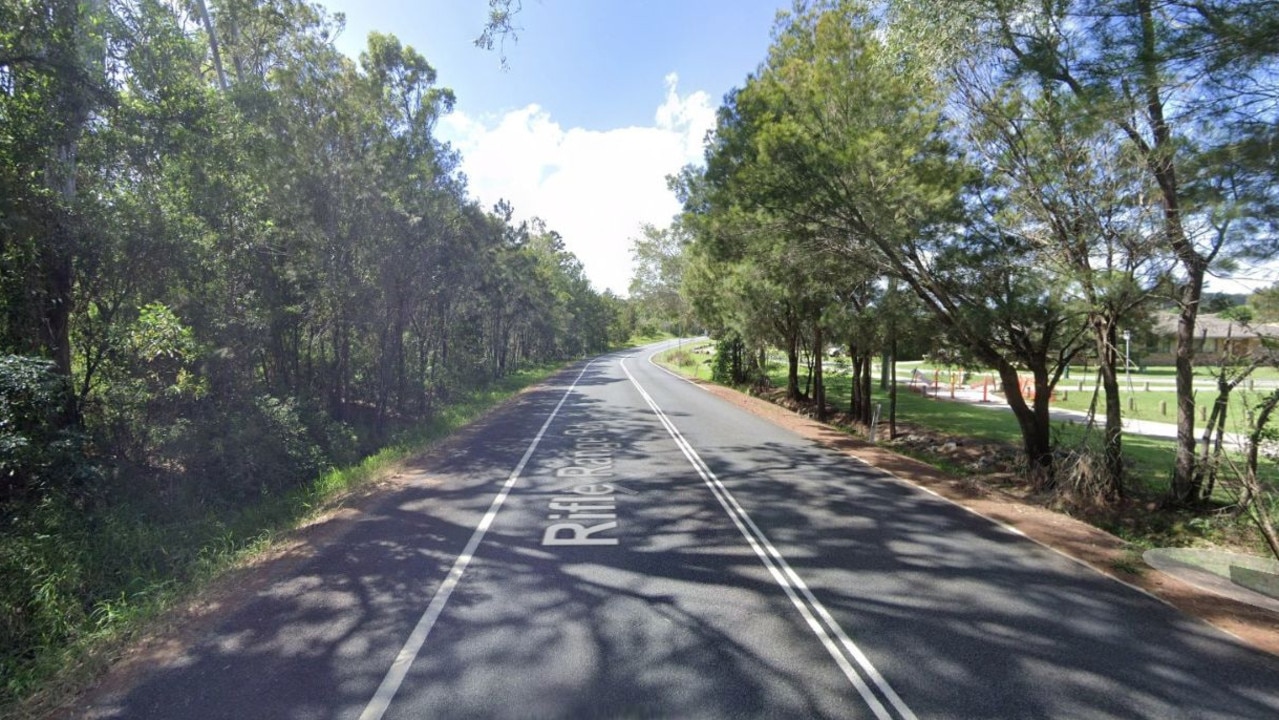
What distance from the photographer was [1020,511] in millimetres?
9000

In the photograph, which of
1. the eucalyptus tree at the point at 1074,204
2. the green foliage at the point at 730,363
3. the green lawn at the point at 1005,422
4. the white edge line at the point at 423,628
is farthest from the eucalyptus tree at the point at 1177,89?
the green foliage at the point at 730,363

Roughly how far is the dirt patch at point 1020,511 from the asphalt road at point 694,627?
0.45m

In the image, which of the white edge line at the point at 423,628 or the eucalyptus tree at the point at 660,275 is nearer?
the white edge line at the point at 423,628

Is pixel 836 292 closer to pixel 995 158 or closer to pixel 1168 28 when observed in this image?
pixel 995 158

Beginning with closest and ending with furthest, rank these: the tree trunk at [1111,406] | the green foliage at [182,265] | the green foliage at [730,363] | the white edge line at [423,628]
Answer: the white edge line at [423,628]
the green foliage at [182,265]
the tree trunk at [1111,406]
the green foliage at [730,363]

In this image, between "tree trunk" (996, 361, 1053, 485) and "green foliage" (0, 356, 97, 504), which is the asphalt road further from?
"tree trunk" (996, 361, 1053, 485)

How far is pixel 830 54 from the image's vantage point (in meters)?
10.1

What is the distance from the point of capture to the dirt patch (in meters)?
5.50

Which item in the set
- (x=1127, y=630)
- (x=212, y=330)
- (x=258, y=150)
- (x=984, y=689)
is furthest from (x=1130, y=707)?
(x=212, y=330)

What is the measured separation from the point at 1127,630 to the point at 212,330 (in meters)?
14.8

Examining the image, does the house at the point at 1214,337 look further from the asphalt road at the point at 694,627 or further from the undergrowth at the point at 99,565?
the undergrowth at the point at 99,565

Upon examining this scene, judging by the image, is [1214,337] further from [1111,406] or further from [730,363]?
[730,363]

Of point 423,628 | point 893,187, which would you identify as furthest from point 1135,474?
point 423,628

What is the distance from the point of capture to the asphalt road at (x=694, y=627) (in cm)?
388
